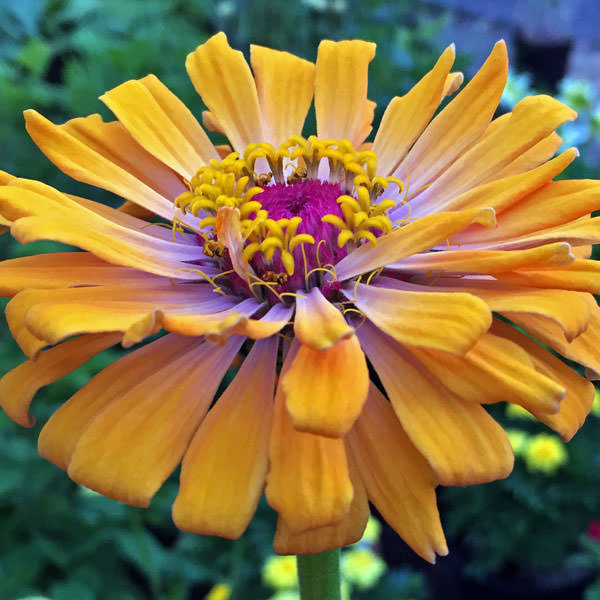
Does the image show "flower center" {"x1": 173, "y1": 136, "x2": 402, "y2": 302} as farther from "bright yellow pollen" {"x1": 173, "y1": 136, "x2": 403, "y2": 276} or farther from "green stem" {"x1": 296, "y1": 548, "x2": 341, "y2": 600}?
"green stem" {"x1": 296, "y1": 548, "x2": 341, "y2": 600}

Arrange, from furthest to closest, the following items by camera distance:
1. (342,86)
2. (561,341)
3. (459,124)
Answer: (342,86) → (459,124) → (561,341)

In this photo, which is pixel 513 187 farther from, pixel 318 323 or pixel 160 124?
pixel 160 124

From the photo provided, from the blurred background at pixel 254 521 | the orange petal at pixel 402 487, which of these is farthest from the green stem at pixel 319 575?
the blurred background at pixel 254 521

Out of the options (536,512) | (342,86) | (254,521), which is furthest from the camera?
(536,512)

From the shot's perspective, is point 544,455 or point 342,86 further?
point 544,455

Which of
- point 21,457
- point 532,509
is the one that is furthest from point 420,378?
point 532,509

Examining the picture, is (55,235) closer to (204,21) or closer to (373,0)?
(373,0)

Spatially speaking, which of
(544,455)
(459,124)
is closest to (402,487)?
(459,124)

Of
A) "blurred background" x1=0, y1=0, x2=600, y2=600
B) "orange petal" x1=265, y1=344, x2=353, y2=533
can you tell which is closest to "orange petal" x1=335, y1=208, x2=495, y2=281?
"orange petal" x1=265, y1=344, x2=353, y2=533
